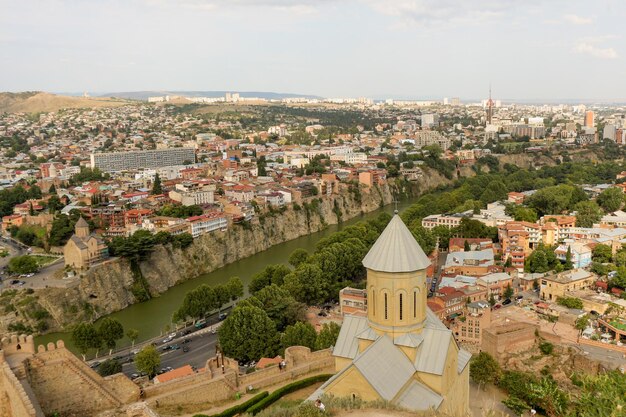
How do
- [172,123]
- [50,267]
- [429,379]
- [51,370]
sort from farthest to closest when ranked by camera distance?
1. [172,123]
2. [50,267]
3. [51,370]
4. [429,379]

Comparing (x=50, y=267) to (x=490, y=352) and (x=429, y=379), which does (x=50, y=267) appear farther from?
(x=429, y=379)

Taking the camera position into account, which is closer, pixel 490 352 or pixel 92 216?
pixel 490 352

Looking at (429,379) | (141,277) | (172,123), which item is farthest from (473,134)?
(429,379)

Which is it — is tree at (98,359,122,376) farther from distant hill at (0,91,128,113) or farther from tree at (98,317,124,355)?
distant hill at (0,91,128,113)

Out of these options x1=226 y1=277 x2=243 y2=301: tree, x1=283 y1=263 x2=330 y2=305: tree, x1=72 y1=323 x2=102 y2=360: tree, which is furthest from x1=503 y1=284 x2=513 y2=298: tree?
x1=72 y1=323 x2=102 y2=360: tree

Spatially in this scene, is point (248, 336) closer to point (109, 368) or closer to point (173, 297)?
point (109, 368)

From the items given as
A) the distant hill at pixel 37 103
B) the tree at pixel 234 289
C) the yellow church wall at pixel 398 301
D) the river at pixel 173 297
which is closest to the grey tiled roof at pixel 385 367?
the yellow church wall at pixel 398 301

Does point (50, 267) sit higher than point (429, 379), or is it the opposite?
point (429, 379)

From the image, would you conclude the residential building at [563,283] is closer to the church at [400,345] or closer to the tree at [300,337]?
the tree at [300,337]
